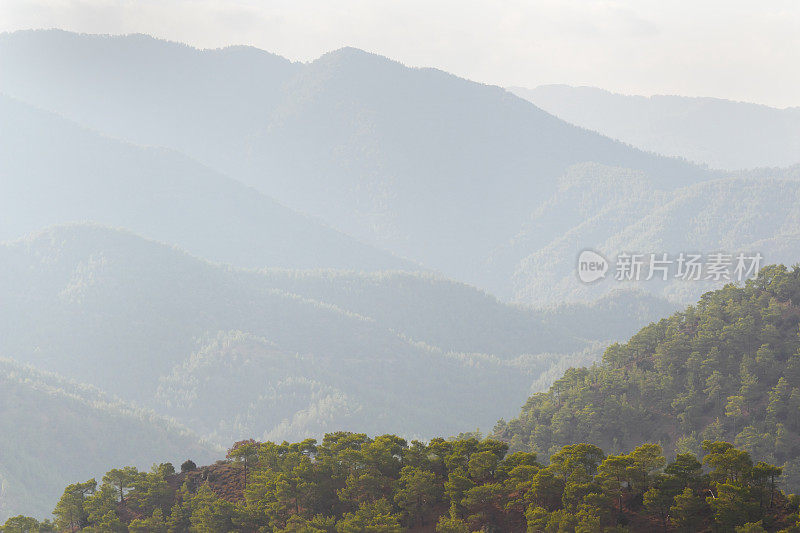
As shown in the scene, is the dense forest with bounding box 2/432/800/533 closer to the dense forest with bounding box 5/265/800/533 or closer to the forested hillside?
the dense forest with bounding box 5/265/800/533

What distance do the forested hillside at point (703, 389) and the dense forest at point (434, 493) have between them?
1933 inches

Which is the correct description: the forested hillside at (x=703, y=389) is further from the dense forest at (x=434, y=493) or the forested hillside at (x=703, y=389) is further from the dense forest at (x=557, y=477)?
the dense forest at (x=434, y=493)

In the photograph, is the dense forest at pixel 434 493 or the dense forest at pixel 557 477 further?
the dense forest at pixel 557 477

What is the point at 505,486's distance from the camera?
6469cm

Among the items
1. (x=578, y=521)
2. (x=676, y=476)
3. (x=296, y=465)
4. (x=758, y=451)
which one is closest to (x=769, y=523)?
(x=676, y=476)

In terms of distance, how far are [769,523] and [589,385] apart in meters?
80.0

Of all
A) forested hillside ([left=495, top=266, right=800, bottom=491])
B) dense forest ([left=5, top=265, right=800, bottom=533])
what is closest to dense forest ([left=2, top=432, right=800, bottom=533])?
dense forest ([left=5, top=265, right=800, bottom=533])

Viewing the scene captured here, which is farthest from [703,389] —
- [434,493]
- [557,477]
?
[434,493]

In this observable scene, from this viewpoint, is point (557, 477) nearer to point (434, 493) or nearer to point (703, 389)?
point (434, 493)

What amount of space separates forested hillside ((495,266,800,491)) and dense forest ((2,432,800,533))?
49102 mm

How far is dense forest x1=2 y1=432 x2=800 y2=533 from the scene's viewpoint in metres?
55.2

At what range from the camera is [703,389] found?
117188 mm

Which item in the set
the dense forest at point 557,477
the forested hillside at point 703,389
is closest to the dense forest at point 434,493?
the dense forest at point 557,477

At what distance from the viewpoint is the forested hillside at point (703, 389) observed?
349ft
